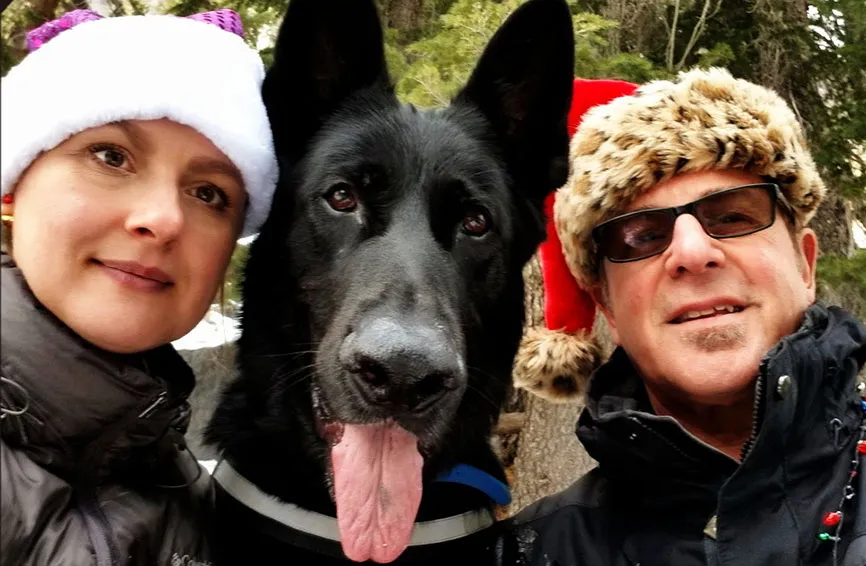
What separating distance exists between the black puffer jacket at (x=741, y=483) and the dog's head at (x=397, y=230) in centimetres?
40

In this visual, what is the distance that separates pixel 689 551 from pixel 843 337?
2.42 feet

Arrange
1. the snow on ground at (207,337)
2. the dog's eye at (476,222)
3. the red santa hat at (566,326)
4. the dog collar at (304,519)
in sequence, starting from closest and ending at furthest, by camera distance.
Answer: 1. the dog collar at (304,519)
2. the dog's eye at (476,222)
3. the red santa hat at (566,326)
4. the snow on ground at (207,337)

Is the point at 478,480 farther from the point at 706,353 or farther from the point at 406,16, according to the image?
the point at 406,16

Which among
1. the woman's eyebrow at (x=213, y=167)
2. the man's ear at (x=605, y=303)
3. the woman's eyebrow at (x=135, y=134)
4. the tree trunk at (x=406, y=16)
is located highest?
the woman's eyebrow at (x=135, y=134)

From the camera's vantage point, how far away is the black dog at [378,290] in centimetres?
173

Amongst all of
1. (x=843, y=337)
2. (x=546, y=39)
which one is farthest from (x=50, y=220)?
(x=843, y=337)

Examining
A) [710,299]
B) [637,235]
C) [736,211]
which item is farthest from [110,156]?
[736,211]

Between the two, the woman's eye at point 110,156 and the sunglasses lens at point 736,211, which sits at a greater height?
the woman's eye at point 110,156

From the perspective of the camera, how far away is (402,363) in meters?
1.55

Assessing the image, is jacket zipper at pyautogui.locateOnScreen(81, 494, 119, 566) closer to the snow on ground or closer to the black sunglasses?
the black sunglasses

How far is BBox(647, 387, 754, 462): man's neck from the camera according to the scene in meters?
2.30

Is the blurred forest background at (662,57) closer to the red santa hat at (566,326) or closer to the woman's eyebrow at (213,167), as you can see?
the red santa hat at (566,326)

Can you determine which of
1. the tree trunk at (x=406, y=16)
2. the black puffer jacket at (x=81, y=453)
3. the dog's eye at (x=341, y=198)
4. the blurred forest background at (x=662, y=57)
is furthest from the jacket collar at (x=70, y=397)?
the tree trunk at (x=406, y=16)

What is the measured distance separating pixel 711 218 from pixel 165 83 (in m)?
1.59
